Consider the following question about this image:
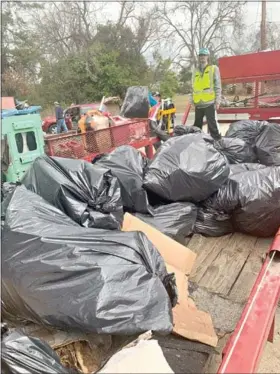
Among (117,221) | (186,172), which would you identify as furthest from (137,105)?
(117,221)

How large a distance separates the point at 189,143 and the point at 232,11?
963 inches

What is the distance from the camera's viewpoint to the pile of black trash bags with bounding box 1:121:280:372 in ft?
4.55

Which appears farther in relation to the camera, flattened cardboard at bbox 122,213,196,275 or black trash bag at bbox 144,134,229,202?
black trash bag at bbox 144,134,229,202

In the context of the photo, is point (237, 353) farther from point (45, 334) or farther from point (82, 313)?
point (45, 334)

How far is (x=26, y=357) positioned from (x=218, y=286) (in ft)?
→ 4.53

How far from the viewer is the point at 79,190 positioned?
2094 millimetres

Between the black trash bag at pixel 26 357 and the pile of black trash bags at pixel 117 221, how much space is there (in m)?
0.18

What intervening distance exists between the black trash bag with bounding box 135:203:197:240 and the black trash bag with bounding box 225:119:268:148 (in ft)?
5.06

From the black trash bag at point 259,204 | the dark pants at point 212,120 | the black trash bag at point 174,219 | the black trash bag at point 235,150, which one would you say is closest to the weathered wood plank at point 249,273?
the black trash bag at point 259,204

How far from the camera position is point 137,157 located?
284 centimetres

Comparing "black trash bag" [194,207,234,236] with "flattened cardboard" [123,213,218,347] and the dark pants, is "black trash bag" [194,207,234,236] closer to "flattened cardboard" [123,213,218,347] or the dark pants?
"flattened cardboard" [123,213,218,347]

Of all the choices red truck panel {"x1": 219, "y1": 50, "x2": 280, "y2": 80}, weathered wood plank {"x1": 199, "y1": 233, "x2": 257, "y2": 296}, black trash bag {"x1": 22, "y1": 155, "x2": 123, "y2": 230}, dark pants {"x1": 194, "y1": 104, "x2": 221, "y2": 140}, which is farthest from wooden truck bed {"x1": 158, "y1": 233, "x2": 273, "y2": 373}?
red truck panel {"x1": 219, "y1": 50, "x2": 280, "y2": 80}

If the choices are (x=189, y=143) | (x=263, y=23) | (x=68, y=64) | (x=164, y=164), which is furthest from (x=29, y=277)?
(x=68, y=64)

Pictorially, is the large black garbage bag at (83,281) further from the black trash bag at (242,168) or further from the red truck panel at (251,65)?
the red truck panel at (251,65)
